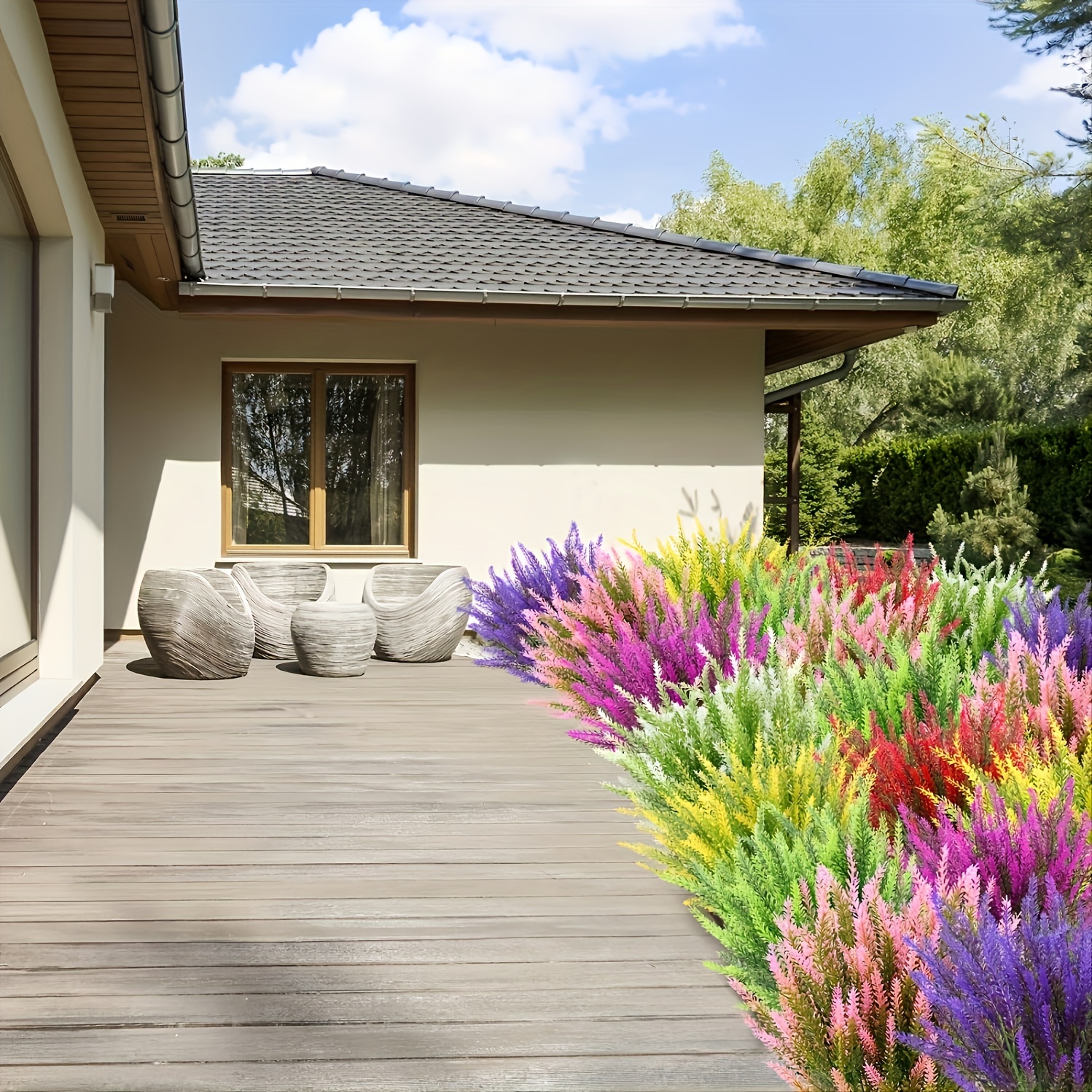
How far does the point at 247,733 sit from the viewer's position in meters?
5.11

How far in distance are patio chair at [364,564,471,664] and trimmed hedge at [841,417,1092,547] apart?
7.81 m

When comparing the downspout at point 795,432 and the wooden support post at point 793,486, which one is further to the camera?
the wooden support post at point 793,486

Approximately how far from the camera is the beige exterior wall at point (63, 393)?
466 centimetres

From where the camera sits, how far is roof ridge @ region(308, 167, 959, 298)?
882 centimetres

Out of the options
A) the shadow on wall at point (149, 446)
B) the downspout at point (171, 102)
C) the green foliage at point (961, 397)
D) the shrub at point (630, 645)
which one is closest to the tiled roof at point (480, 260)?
the shadow on wall at point (149, 446)

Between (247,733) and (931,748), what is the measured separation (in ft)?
11.0

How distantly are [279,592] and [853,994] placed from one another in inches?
269

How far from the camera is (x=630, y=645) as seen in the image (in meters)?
4.86

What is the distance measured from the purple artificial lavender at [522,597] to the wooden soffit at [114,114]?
3058 mm

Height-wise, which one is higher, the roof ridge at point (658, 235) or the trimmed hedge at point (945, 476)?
the roof ridge at point (658, 235)

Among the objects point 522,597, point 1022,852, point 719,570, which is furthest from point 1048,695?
point 522,597

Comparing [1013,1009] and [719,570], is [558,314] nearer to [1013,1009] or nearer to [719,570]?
[719,570]

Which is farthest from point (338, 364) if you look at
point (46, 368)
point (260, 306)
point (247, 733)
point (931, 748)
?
point (931, 748)

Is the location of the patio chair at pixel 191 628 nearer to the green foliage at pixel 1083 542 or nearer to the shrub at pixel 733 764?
the shrub at pixel 733 764
